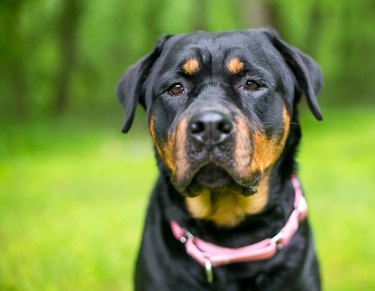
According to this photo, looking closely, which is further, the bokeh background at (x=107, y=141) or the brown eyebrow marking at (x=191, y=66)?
the bokeh background at (x=107, y=141)

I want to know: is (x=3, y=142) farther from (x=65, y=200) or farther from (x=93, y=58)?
(x=93, y=58)

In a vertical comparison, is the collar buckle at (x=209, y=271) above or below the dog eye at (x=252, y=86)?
below

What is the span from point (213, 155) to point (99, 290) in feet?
7.06

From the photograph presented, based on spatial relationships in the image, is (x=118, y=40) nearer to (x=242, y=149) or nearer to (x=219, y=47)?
(x=219, y=47)

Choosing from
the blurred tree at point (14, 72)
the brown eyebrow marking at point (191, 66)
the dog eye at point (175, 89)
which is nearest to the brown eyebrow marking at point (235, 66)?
the brown eyebrow marking at point (191, 66)

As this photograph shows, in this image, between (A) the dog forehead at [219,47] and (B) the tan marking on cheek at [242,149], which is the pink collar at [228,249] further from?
(A) the dog forehead at [219,47]

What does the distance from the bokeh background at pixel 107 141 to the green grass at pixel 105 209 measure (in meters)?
0.02

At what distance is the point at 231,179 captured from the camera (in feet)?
9.33

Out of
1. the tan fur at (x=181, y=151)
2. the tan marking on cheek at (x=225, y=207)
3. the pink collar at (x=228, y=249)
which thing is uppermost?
the tan fur at (x=181, y=151)

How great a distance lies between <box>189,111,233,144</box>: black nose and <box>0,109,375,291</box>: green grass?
2112mm

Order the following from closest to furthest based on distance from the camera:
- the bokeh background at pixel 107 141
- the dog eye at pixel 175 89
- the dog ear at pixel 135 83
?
the dog eye at pixel 175 89 → the dog ear at pixel 135 83 → the bokeh background at pixel 107 141

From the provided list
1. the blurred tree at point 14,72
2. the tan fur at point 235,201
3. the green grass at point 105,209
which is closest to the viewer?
the tan fur at point 235,201

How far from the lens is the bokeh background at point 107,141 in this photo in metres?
5.10

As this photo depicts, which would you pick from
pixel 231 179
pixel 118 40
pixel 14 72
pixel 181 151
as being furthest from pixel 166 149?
pixel 118 40
